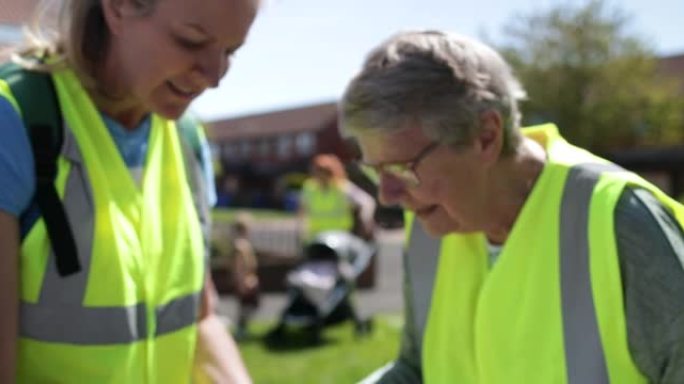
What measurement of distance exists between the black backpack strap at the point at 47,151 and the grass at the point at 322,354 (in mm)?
5002

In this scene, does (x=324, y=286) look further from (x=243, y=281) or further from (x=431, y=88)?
(x=431, y=88)

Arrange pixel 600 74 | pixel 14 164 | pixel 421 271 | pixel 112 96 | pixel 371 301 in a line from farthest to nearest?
pixel 600 74, pixel 371 301, pixel 421 271, pixel 112 96, pixel 14 164

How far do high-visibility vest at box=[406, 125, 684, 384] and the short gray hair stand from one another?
→ 0.19 metres

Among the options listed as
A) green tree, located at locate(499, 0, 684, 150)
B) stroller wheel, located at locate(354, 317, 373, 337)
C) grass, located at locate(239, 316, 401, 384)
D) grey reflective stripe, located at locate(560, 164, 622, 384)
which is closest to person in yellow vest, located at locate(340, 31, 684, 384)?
grey reflective stripe, located at locate(560, 164, 622, 384)

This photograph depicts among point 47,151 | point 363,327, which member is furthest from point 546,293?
point 363,327

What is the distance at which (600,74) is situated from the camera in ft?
100

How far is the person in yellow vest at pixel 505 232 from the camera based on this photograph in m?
1.73

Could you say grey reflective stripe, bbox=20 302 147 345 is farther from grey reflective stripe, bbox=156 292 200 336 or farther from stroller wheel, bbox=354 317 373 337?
stroller wheel, bbox=354 317 373 337

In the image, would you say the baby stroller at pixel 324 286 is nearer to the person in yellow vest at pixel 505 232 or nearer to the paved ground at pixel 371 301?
the paved ground at pixel 371 301

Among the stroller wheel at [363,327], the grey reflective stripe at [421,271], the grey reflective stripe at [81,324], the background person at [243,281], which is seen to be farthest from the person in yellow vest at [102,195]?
the background person at [243,281]

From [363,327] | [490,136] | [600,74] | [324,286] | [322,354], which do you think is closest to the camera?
[490,136]

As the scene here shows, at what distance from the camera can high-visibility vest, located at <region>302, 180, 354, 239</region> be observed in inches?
356

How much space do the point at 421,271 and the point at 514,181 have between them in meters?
0.35

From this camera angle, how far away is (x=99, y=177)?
1.79m
